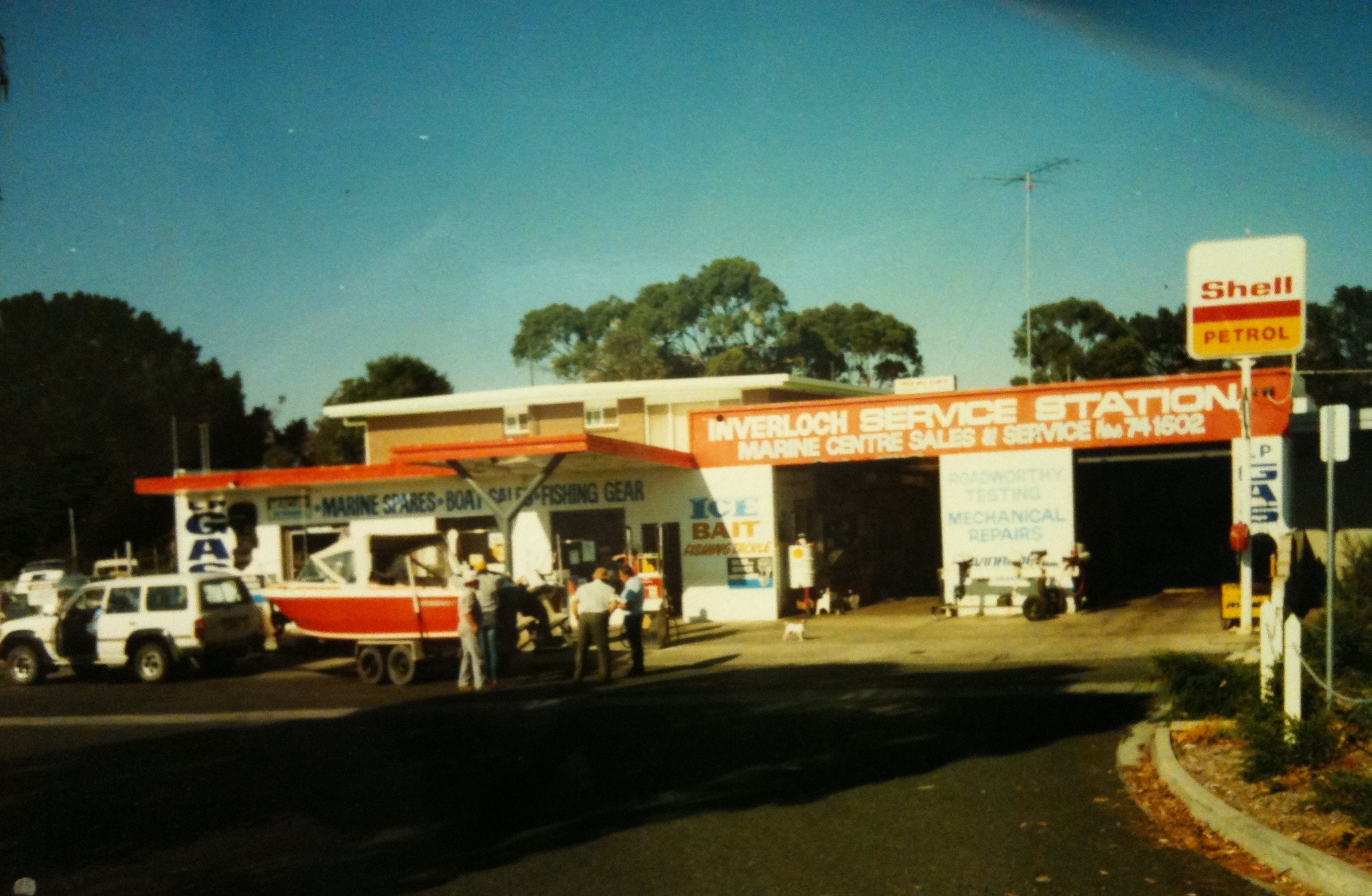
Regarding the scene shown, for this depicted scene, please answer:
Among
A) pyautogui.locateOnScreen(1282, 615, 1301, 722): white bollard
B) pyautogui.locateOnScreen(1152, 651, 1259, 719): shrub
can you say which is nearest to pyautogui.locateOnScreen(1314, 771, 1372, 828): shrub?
pyautogui.locateOnScreen(1282, 615, 1301, 722): white bollard

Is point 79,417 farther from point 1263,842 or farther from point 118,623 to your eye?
point 1263,842

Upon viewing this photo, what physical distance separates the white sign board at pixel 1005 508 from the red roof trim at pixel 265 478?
12236 mm

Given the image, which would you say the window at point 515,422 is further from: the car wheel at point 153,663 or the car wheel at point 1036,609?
the car wheel at point 1036,609

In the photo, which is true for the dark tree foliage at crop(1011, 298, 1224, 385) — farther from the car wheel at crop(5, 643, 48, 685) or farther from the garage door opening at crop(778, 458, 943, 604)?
the car wheel at crop(5, 643, 48, 685)

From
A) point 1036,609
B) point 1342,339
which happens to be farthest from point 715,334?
point 1036,609

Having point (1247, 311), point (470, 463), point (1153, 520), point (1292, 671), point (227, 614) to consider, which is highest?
point (1247, 311)

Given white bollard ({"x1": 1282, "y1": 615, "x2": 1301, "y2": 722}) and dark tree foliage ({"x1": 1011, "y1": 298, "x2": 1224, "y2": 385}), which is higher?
dark tree foliage ({"x1": 1011, "y1": 298, "x2": 1224, "y2": 385})

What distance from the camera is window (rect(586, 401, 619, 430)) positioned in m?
35.7

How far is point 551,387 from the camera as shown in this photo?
3628 cm

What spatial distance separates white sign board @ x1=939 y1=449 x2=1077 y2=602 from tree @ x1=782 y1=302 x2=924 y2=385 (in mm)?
45369

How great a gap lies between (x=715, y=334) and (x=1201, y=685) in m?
62.0

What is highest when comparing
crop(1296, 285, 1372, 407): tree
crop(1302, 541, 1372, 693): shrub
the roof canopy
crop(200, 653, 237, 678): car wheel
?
crop(1296, 285, 1372, 407): tree

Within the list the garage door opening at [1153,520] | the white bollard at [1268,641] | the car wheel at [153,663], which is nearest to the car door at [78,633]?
the car wheel at [153,663]

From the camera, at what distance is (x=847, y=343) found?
233ft
